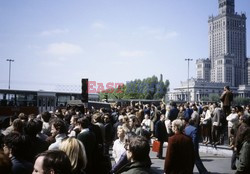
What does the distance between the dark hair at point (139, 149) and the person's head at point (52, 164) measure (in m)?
1.08

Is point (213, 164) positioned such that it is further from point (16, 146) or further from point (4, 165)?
point (4, 165)

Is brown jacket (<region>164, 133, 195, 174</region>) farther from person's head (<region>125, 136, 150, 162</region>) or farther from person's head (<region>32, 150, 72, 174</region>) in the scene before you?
person's head (<region>32, 150, 72, 174</region>)

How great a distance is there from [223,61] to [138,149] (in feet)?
567

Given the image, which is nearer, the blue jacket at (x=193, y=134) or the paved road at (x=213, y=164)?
the blue jacket at (x=193, y=134)

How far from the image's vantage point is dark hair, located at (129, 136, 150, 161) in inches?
135

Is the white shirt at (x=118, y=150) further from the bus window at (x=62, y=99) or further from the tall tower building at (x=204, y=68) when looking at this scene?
the tall tower building at (x=204, y=68)

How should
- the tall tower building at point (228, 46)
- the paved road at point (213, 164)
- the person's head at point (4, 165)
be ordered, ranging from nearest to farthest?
the person's head at point (4, 165) → the paved road at point (213, 164) → the tall tower building at point (228, 46)

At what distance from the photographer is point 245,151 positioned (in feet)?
16.5

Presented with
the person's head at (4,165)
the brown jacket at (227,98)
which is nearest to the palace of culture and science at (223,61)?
the brown jacket at (227,98)

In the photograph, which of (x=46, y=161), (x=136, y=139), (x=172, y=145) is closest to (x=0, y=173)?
(x=46, y=161)

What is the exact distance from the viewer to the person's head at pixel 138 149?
3.42 meters

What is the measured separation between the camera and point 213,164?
1032 centimetres

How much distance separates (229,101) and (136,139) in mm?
11956

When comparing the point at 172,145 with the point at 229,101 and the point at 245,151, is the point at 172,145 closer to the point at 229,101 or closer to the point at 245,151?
the point at 245,151
